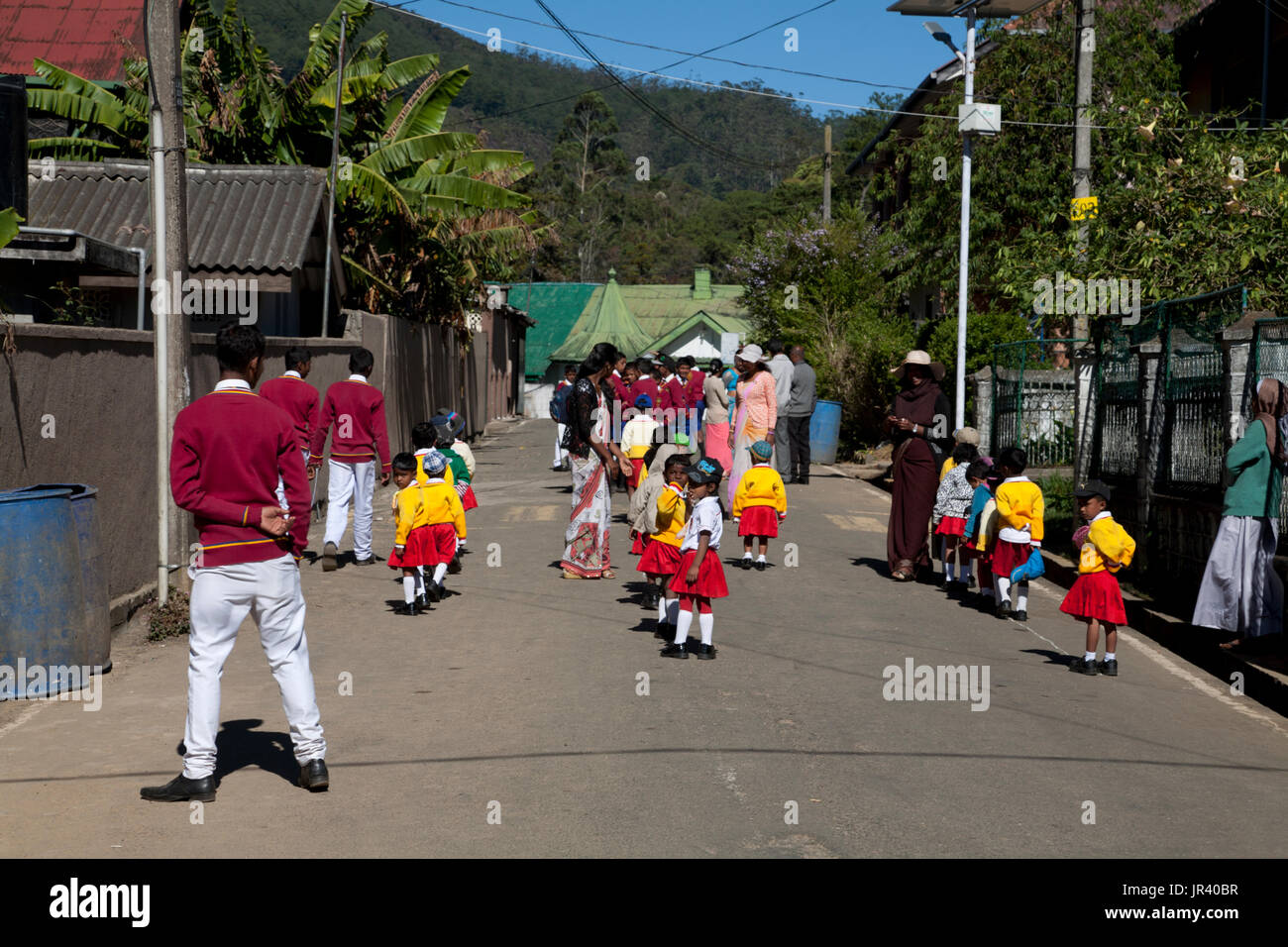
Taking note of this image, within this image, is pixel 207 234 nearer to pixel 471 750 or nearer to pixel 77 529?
pixel 77 529

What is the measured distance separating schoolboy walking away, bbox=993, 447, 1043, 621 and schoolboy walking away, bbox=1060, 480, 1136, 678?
5.50 feet

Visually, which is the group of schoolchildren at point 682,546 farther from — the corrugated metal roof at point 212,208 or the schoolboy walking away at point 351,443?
the corrugated metal roof at point 212,208

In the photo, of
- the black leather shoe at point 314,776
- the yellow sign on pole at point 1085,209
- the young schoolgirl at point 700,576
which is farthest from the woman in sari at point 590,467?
the yellow sign on pole at point 1085,209

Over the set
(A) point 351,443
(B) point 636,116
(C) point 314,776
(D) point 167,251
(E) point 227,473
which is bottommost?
(C) point 314,776

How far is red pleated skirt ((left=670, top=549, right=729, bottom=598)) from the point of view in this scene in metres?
8.72

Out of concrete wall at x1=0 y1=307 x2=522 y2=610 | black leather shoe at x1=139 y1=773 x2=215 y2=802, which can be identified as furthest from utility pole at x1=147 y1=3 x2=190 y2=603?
black leather shoe at x1=139 y1=773 x2=215 y2=802

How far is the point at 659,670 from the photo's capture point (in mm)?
8445

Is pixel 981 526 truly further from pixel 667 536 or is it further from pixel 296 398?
pixel 296 398

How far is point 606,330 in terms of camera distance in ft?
187

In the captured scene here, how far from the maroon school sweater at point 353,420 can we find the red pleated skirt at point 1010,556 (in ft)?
17.6

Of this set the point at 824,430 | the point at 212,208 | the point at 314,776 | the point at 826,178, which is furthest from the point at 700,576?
the point at 826,178

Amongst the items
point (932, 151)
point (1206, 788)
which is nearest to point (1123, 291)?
point (1206, 788)

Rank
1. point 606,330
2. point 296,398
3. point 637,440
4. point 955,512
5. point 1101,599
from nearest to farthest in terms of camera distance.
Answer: point 1101,599 < point 296,398 < point 955,512 < point 637,440 < point 606,330

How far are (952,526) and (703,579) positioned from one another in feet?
12.4
